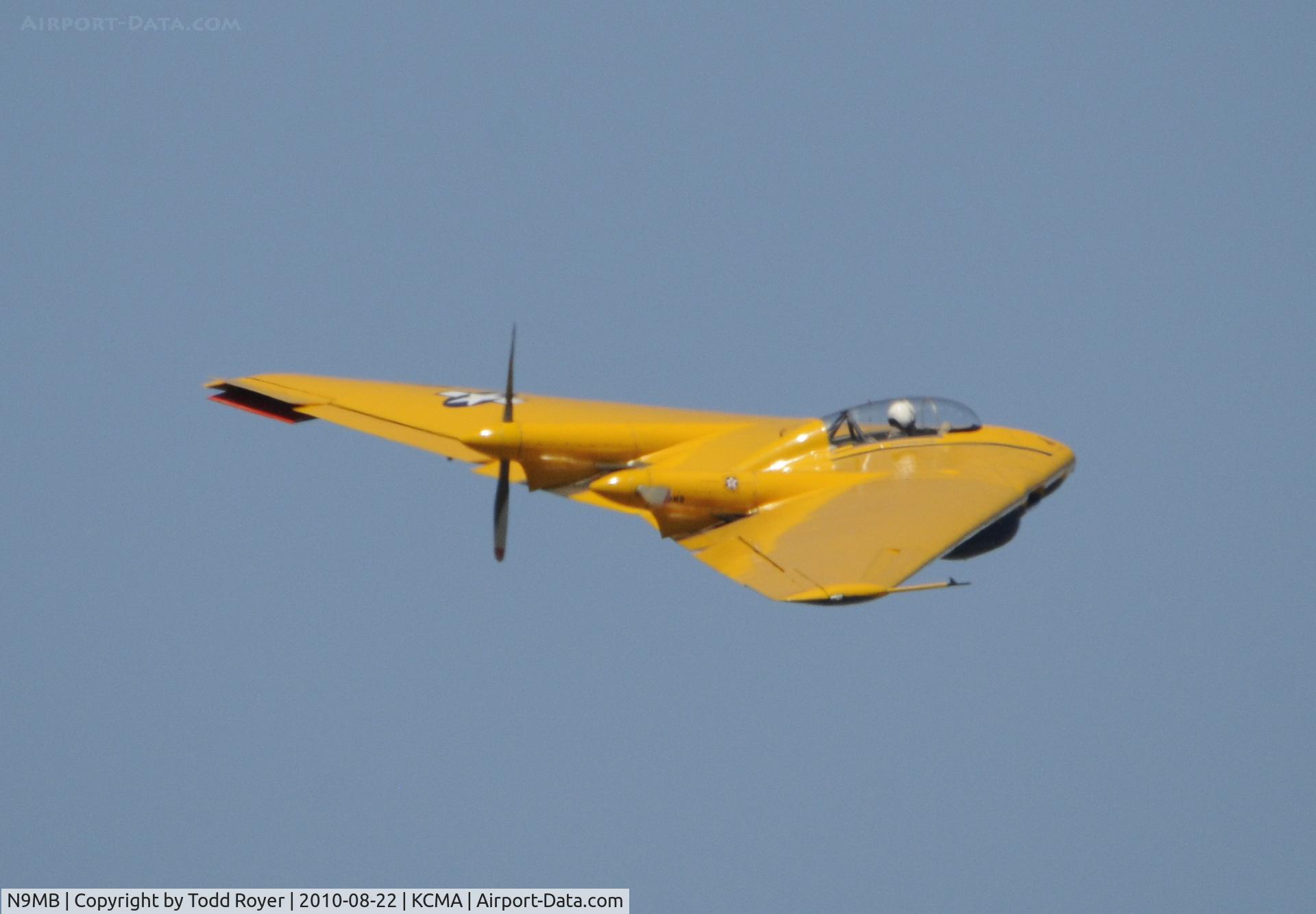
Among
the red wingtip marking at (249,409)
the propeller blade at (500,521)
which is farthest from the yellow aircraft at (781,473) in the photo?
the red wingtip marking at (249,409)

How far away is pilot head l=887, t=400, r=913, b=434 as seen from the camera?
161 feet

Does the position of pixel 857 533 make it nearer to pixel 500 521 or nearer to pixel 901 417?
pixel 901 417

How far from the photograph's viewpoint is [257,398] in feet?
178

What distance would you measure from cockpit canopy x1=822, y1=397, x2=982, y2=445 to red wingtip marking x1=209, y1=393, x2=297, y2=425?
1307 cm

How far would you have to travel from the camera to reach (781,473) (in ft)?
157

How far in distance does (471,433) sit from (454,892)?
1064 centimetres

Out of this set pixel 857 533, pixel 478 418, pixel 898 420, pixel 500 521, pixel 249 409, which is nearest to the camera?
pixel 857 533

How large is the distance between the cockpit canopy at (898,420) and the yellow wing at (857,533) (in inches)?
56.1

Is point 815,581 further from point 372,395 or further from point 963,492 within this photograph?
point 372,395

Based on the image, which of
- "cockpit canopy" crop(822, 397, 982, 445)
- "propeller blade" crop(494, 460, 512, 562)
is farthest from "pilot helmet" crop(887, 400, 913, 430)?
"propeller blade" crop(494, 460, 512, 562)

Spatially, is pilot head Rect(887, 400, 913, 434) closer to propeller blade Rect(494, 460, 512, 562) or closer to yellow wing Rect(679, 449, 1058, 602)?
yellow wing Rect(679, 449, 1058, 602)

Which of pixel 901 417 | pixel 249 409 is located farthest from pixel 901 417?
pixel 249 409

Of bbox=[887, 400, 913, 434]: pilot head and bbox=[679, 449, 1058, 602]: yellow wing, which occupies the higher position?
bbox=[887, 400, 913, 434]: pilot head

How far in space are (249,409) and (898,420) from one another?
1548cm
